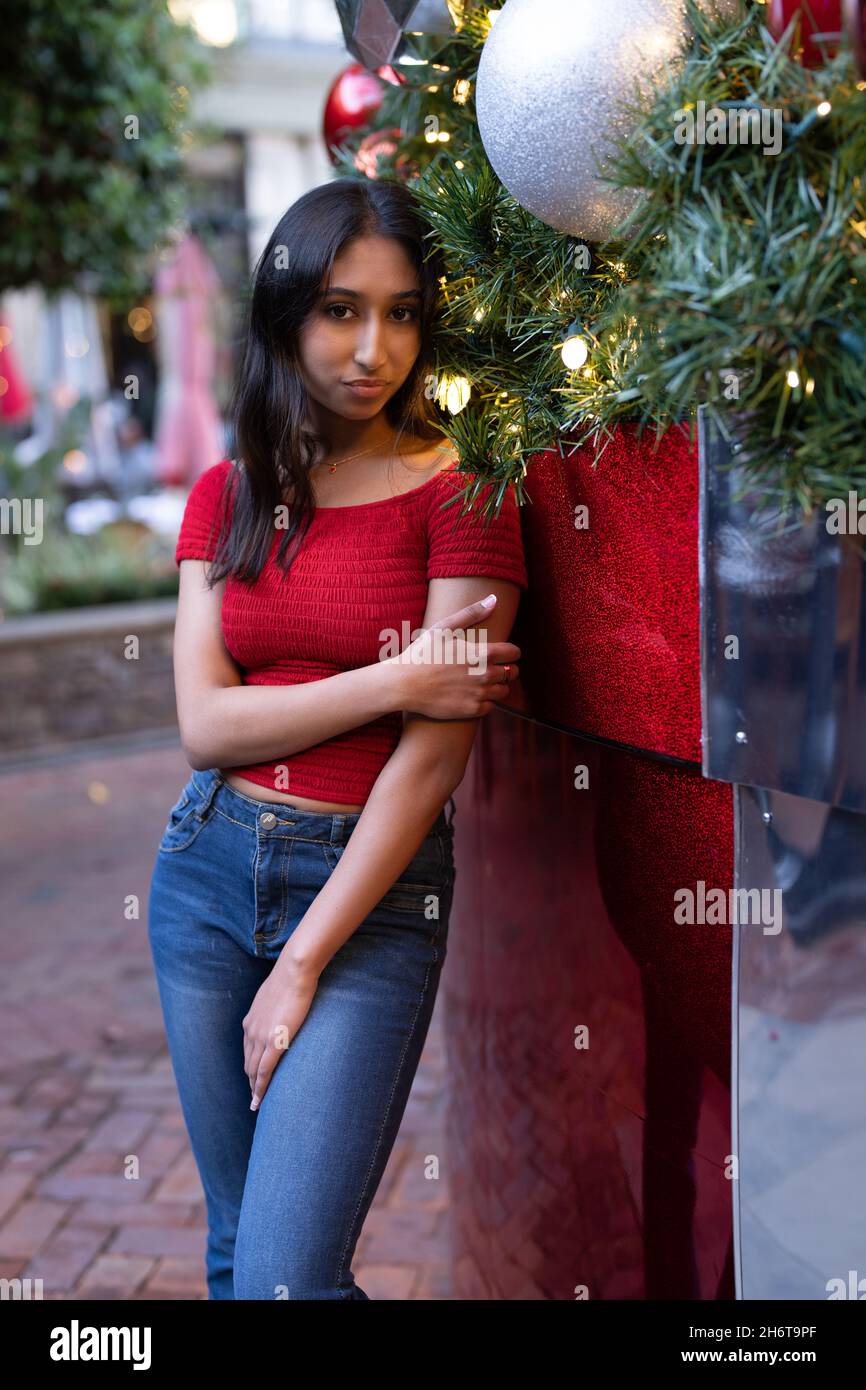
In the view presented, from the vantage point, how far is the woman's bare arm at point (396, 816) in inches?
63.1

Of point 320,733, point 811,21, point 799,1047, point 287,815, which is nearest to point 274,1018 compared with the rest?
point 287,815

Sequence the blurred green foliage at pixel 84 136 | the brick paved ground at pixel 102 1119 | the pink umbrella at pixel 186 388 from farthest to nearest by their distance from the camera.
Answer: the pink umbrella at pixel 186 388 → the blurred green foliage at pixel 84 136 → the brick paved ground at pixel 102 1119

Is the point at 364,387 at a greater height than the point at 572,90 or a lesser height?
lesser

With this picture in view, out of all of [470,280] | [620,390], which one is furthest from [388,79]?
[620,390]

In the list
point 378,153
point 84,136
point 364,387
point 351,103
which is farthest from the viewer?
point 84,136

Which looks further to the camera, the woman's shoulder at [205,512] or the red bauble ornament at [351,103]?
the red bauble ornament at [351,103]

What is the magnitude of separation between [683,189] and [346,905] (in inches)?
34.8

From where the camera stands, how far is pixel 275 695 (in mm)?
1699

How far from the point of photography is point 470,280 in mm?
1646

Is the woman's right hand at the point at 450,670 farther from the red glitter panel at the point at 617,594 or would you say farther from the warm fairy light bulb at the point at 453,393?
the warm fairy light bulb at the point at 453,393

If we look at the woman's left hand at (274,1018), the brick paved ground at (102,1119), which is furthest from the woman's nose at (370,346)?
the brick paved ground at (102,1119)

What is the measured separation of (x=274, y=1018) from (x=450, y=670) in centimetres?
48

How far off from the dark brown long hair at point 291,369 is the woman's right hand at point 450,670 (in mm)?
253

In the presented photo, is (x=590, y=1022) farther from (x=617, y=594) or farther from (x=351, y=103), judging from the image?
(x=351, y=103)
